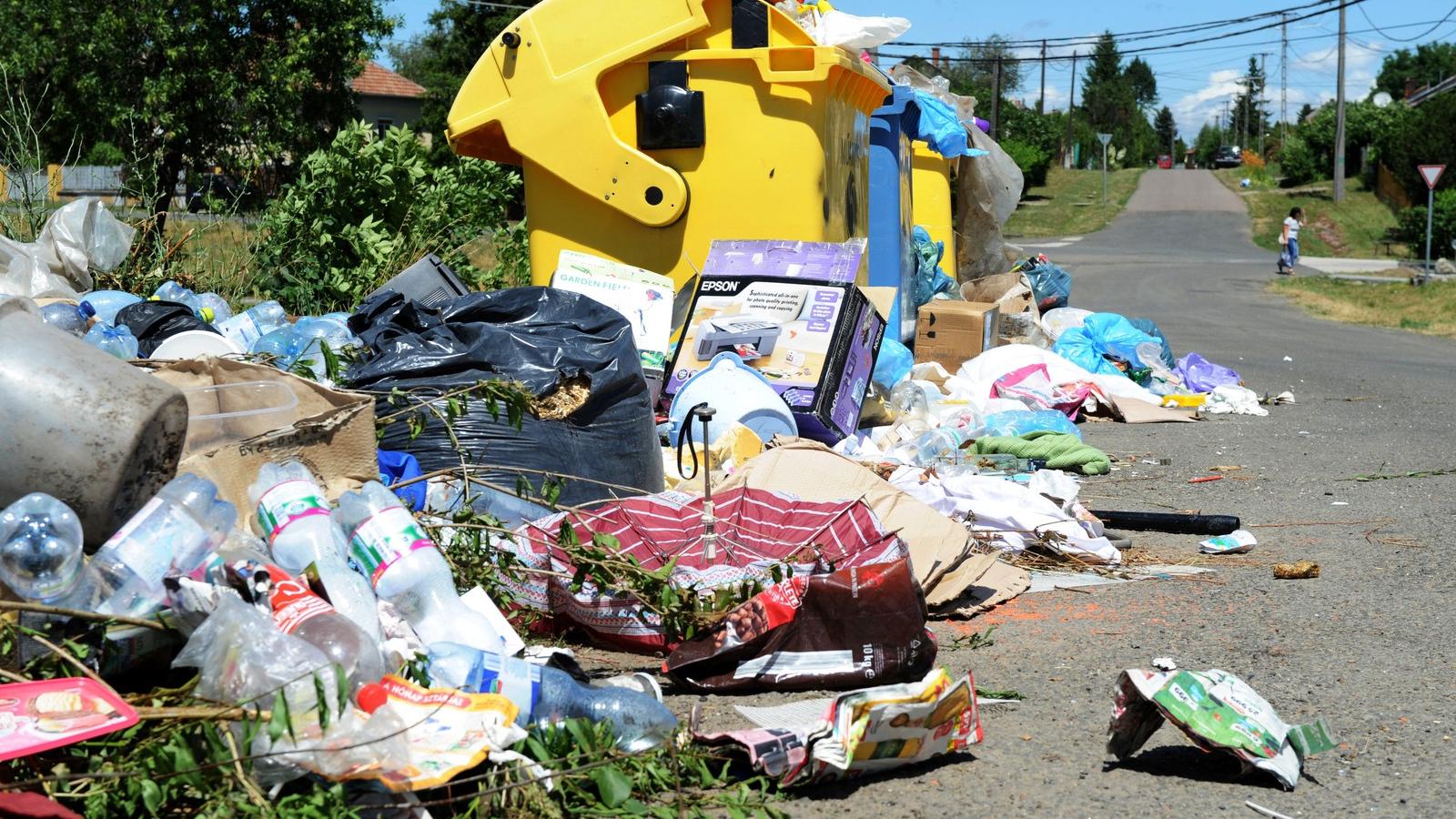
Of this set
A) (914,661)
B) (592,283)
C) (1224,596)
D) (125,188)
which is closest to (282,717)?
(914,661)

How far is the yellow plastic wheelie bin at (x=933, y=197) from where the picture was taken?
33.2ft

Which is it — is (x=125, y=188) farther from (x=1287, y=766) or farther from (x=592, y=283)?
(x=1287, y=766)

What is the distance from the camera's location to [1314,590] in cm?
384

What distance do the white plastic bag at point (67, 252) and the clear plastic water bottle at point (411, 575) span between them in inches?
123

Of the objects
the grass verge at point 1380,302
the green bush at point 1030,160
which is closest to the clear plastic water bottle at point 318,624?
the grass verge at point 1380,302

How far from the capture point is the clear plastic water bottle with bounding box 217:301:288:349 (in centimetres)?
499

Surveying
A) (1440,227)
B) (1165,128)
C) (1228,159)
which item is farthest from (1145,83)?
(1440,227)

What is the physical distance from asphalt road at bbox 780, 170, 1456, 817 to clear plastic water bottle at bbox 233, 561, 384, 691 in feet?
2.77

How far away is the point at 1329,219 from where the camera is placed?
1436 inches

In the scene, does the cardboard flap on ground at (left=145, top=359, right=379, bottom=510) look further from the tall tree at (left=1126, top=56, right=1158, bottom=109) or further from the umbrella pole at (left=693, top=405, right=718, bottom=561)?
the tall tree at (left=1126, top=56, right=1158, bottom=109)

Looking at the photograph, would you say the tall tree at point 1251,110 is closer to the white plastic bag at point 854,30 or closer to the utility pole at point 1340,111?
the utility pole at point 1340,111

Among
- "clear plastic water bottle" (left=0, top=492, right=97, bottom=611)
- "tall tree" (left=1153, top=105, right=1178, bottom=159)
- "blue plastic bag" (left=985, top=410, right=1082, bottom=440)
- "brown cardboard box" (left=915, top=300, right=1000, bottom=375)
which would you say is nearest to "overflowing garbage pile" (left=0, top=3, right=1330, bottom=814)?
"clear plastic water bottle" (left=0, top=492, right=97, bottom=611)

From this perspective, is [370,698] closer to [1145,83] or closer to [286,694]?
[286,694]

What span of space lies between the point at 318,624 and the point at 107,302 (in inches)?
134
